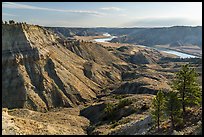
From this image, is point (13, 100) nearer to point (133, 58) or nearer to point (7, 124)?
point (7, 124)

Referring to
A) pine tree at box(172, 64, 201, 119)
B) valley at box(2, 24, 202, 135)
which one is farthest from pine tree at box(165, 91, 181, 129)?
pine tree at box(172, 64, 201, 119)

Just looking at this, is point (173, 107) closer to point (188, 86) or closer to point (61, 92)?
point (188, 86)

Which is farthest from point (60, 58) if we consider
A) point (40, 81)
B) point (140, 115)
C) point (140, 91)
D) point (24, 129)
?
point (24, 129)

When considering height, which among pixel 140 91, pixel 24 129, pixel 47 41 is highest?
pixel 47 41

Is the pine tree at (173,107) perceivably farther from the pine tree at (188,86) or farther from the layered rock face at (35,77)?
the layered rock face at (35,77)

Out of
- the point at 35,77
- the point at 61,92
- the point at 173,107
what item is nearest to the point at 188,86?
the point at 173,107

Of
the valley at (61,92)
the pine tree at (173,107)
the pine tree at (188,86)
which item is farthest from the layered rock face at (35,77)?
the pine tree at (173,107)

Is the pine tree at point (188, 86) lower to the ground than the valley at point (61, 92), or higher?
higher

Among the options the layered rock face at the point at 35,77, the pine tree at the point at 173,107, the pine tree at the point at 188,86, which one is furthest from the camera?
the layered rock face at the point at 35,77
